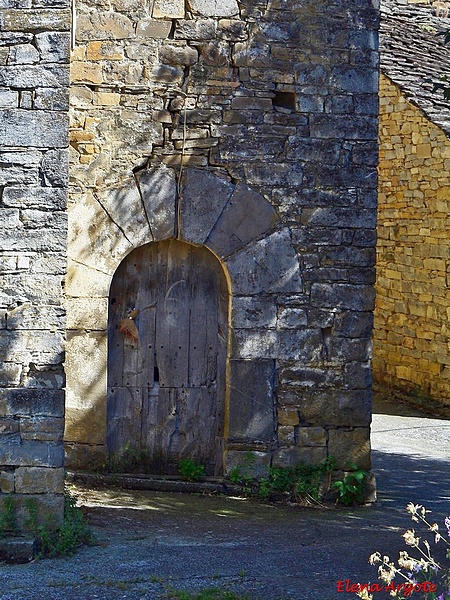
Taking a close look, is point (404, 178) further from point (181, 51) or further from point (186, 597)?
point (186, 597)

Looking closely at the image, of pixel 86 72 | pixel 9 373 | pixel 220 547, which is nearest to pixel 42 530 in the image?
pixel 9 373

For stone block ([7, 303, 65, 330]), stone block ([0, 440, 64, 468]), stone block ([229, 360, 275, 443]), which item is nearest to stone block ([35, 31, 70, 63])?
stone block ([7, 303, 65, 330])

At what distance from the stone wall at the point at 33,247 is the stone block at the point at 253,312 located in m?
1.82

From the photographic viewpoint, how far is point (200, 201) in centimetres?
708

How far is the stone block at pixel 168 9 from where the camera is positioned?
7031 millimetres

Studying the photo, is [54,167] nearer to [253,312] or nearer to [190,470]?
[253,312]

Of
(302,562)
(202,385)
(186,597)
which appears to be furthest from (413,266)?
(186,597)

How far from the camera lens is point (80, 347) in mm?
7039

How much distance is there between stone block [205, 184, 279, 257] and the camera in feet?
23.3

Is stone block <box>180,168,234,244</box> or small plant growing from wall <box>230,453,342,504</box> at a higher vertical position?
stone block <box>180,168,234,244</box>

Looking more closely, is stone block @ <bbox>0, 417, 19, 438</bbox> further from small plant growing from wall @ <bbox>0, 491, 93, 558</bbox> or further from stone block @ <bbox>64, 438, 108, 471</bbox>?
stone block @ <bbox>64, 438, 108, 471</bbox>

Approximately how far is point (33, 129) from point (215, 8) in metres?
2.10

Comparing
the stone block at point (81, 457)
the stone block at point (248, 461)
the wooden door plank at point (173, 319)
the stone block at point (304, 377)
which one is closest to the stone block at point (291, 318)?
the stone block at point (304, 377)

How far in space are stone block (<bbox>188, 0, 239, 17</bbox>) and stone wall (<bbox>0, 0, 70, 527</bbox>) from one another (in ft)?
5.51
